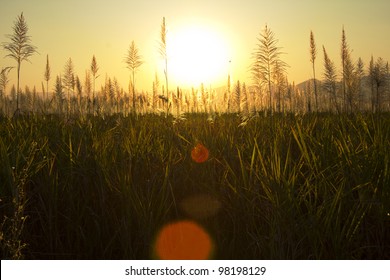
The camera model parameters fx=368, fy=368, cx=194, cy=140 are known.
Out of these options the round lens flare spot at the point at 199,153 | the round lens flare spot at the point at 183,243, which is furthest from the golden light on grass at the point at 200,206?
the round lens flare spot at the point at 199,153

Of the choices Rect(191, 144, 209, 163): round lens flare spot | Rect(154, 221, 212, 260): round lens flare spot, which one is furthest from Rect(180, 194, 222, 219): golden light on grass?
Rect(191, 144, 209, 163): round lens flare spot

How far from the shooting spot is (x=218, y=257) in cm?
179

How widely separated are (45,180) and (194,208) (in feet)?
3.11

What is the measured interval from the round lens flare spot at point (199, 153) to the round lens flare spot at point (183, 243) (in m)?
0.84

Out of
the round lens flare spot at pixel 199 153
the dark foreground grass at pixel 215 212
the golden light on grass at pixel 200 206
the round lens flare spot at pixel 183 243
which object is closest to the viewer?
the dark foreground grass at pixel 215 212

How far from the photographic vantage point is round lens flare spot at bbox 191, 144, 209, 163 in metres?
2.76

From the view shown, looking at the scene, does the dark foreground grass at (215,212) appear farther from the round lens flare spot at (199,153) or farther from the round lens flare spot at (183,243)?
the round lens flare spot at (199,153)

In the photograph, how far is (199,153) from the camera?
287 centimetres

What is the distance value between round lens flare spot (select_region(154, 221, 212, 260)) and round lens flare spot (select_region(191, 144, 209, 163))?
2.75ft

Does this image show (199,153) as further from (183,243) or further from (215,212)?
(183,243)

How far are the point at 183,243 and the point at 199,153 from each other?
112cm

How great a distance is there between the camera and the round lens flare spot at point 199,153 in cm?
276

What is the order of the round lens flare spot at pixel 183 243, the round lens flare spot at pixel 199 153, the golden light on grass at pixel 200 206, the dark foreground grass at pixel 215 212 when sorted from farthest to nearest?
the round lens flare spot at pixel 199 153, the golden light on grass at pixel 200 206, the round lens flare spot at pixel 183 243, the dark foreground grass at pixel 215 212
